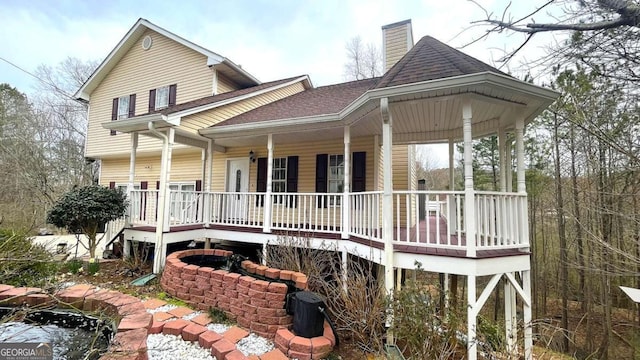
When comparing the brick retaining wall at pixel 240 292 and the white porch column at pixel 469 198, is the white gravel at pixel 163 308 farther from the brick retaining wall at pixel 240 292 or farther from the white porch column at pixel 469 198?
the white porch column at pixel 469 198

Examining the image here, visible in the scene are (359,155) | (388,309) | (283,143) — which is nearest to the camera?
(388,309)

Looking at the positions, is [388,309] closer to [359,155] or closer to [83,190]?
[359,155]

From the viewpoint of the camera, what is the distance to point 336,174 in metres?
8.01

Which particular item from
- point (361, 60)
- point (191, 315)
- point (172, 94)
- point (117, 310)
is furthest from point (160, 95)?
point (361, 60)

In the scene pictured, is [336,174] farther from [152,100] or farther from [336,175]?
[152,100]

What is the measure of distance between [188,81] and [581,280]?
16.3 meters

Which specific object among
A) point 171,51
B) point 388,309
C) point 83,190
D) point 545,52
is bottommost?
point 388,309

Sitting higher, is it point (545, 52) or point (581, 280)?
point (545, 52)

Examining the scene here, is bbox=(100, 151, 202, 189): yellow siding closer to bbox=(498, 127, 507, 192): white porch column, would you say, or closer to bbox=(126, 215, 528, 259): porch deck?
bbox=(126, 215, 528, 259): porch deck

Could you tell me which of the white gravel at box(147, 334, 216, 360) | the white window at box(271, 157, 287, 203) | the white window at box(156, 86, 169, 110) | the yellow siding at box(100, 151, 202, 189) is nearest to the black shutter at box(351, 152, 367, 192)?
the white window at box(271, 157, 287, 203)

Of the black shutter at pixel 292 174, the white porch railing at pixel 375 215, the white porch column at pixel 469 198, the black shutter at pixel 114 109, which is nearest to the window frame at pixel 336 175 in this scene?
the white porch railing at pixel 375 215

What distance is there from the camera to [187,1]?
1072 cm

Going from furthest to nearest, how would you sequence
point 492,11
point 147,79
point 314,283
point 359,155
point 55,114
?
point 55,114, point 147,79, point 359,155, point 314,283, point 492,11

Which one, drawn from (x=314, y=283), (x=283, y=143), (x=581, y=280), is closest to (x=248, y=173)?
(x=283, y=143)
